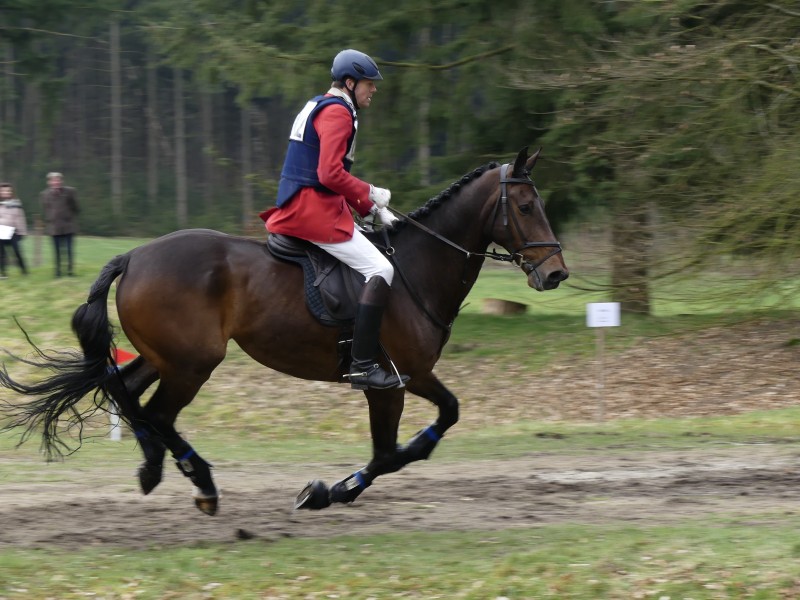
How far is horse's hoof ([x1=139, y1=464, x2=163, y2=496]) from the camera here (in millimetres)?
7410

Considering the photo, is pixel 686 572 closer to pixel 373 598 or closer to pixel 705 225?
pixel 373 598

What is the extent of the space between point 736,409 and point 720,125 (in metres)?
3.48

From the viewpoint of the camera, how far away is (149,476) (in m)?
7.43

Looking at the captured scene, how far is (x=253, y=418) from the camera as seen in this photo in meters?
13.6

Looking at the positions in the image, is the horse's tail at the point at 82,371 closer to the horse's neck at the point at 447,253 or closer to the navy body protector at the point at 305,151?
the navy body protector at the point at 305,151

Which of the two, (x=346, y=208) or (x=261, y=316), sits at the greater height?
(x=346, y=208)

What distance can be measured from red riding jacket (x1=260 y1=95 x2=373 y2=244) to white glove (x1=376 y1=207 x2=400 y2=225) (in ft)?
0.36

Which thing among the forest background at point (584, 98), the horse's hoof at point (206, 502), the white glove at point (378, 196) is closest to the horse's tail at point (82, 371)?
the horse's hoof at point (206, 502)

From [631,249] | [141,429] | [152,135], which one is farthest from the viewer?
[152,135]

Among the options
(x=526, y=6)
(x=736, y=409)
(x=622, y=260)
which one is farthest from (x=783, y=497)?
(x=526, y=6)

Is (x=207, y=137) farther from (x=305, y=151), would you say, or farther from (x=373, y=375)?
(x=373, y=375)

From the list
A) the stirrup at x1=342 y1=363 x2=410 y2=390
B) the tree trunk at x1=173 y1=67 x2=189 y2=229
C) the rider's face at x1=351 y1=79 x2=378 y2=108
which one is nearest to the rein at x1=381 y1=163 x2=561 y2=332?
the stirrup at x1=342 y1=363 x2=410 y2=390

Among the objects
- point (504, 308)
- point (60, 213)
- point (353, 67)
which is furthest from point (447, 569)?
point (60, 213)

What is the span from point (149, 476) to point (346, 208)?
2.25 meters
